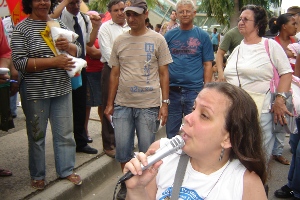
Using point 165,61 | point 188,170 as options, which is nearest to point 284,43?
point 165,61

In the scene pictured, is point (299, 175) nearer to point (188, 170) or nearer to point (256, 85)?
point (256, 85)

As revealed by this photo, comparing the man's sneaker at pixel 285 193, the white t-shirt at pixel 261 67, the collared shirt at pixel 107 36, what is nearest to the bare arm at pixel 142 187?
the white t-shirt at pixel 261 67

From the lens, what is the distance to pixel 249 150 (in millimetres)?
2010

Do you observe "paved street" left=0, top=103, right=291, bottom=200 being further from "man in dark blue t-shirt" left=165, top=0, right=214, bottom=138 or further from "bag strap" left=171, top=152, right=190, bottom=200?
"bag strap" left=171, top=152, right=190, bottom=200

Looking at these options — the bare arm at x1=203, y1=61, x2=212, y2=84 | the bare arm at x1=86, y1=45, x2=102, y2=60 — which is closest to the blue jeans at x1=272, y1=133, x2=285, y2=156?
the bare arm at x1=203, y1=61, x2=212, y2=84

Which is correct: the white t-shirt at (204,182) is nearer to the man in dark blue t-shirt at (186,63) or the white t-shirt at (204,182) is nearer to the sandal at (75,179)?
the sandal at (75,179)

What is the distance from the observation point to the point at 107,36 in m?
5.03

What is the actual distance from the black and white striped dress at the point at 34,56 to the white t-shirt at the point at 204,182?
1950mm

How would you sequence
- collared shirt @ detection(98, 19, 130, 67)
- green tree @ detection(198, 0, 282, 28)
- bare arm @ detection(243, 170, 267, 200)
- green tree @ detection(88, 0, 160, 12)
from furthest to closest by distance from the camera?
green tree @ detection(88, 0, 160, 12) < green tree @ detection(198, 0, 282, 28) < collared shirt @ detection(98, 19, 130, 67) < bare arm @ detection(243, 170, 267, 200)

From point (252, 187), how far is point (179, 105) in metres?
2.82

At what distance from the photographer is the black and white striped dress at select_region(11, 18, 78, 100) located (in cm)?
361

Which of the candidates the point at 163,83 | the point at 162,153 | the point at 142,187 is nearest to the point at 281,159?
the point at 163,83

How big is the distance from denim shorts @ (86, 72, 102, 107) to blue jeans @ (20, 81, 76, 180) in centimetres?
149

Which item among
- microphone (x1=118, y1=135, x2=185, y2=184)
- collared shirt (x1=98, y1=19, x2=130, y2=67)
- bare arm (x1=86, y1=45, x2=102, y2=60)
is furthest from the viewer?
Answer: bare arm (x1=86, y1=45, x2=102, y2=60)
